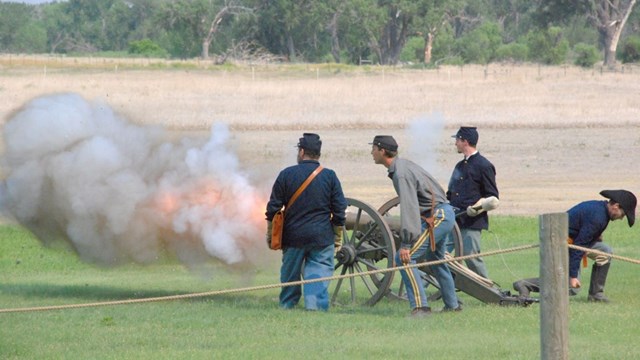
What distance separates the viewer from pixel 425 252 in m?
11.8

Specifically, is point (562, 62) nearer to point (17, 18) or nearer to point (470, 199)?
point (17, 18)

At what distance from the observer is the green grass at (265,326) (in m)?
9.78

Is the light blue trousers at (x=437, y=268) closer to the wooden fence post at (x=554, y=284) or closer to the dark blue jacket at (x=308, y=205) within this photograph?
the dark blue jacket at (x=308, y=205)

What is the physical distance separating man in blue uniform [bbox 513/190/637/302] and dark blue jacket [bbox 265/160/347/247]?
1832 millimetres

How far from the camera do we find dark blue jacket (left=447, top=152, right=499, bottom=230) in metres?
13.0

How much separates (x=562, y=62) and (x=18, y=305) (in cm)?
6547

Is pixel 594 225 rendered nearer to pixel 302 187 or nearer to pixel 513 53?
pixel 302 187

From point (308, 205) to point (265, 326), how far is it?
1510 millimetres

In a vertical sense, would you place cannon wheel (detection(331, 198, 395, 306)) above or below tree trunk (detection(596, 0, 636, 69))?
below

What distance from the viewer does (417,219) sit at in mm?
11289

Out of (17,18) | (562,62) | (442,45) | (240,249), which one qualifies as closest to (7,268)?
(240,249)

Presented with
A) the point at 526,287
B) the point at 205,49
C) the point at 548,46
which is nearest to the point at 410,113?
the point at 526,287

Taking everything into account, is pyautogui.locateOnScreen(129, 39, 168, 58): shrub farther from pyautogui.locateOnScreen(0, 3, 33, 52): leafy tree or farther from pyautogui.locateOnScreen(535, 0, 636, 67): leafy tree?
pyautogui.locateOnScreen(535, 0, 636, 67): leafy tree

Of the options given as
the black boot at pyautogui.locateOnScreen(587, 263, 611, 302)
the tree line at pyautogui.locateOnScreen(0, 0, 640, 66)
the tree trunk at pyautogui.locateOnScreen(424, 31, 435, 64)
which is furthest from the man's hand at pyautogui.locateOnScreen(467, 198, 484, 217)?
the tree trunk at pyautogui.locateOnScreen(424, 31, 435, 64)
